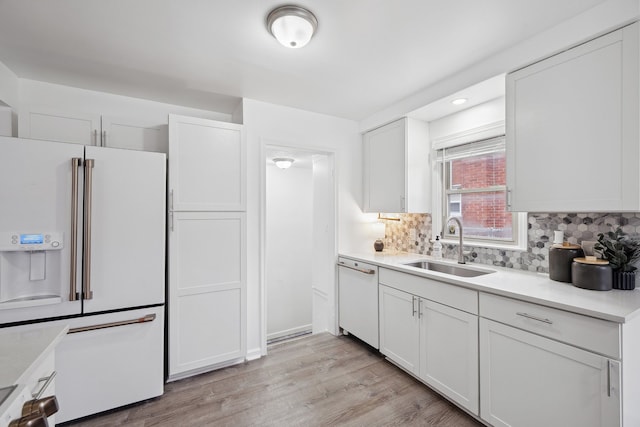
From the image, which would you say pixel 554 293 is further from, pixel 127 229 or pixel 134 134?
pixel 134 134

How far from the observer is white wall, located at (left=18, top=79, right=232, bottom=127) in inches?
91.4

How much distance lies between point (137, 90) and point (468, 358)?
3.41 meters

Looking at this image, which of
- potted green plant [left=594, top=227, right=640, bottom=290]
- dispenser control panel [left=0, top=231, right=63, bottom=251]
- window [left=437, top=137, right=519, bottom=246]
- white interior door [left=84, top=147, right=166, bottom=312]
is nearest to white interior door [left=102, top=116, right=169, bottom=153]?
white interior door [left=84, top=147, right=166, bottom=312]

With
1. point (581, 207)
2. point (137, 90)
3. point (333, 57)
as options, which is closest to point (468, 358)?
point (581, 207)

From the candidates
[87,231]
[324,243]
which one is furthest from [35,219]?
[324,243]

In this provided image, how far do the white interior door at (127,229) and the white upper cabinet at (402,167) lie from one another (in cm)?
211

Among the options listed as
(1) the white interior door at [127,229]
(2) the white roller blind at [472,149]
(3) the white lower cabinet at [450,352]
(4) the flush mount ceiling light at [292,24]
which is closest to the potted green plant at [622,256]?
(3) the white lower cabinet at [450,352]

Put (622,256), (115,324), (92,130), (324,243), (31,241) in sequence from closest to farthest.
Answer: (622,256) → (31,241) → (115,324) → (92,130) → (324,243)

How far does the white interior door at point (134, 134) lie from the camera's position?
2346mm

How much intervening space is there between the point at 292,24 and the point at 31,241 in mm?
2007

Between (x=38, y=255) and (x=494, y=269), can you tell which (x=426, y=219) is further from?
(x=38, y=255)

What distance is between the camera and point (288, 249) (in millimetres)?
4883

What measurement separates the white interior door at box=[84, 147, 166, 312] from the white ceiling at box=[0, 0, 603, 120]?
727 mm

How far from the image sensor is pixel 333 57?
2.04 meters
